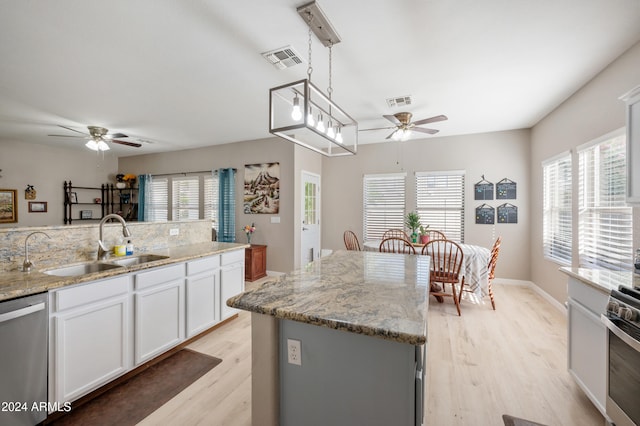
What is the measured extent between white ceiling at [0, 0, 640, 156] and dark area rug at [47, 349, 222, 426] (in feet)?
9.17

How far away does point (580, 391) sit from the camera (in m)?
2.06

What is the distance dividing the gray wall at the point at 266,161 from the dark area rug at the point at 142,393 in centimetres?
277

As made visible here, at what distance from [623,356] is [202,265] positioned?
3.15 meters

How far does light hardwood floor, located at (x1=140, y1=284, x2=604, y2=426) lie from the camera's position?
1.83 meters

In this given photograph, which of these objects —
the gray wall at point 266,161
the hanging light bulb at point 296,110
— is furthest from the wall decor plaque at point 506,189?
the hanging light bulb at point 296,110

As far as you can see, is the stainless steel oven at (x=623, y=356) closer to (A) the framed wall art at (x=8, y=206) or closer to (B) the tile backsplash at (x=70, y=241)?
(B) the tile backsplash at (x=70, y=241)

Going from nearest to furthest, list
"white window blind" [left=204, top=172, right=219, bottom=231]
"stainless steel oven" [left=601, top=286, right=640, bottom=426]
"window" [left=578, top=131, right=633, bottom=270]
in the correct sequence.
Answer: "stainless steel oven" [left=601, top=286, right=640, bottom=426] < "window" [left=578, top=131, right=633, bottom=270] < "white window blind" [left=204, top=172, right=219, bottom=231]

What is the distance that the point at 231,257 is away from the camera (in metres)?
3.20

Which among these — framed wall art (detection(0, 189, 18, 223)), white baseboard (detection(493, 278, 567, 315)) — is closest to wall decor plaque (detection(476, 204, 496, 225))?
white baseboard (detection(493, 278, 567, 315))

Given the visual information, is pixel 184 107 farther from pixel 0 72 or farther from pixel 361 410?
pixel 361 410

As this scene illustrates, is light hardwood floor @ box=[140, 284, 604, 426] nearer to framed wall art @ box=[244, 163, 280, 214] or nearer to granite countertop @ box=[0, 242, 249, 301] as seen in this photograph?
granite countertop @ box=[0, 242, 249, 301]

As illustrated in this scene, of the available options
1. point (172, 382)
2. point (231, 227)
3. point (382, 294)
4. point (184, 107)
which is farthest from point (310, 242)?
point (382, 294)

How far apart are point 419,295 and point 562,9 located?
7.26 ft

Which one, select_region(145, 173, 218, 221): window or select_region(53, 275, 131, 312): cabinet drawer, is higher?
select_region(145, 173, 218, 221): window
